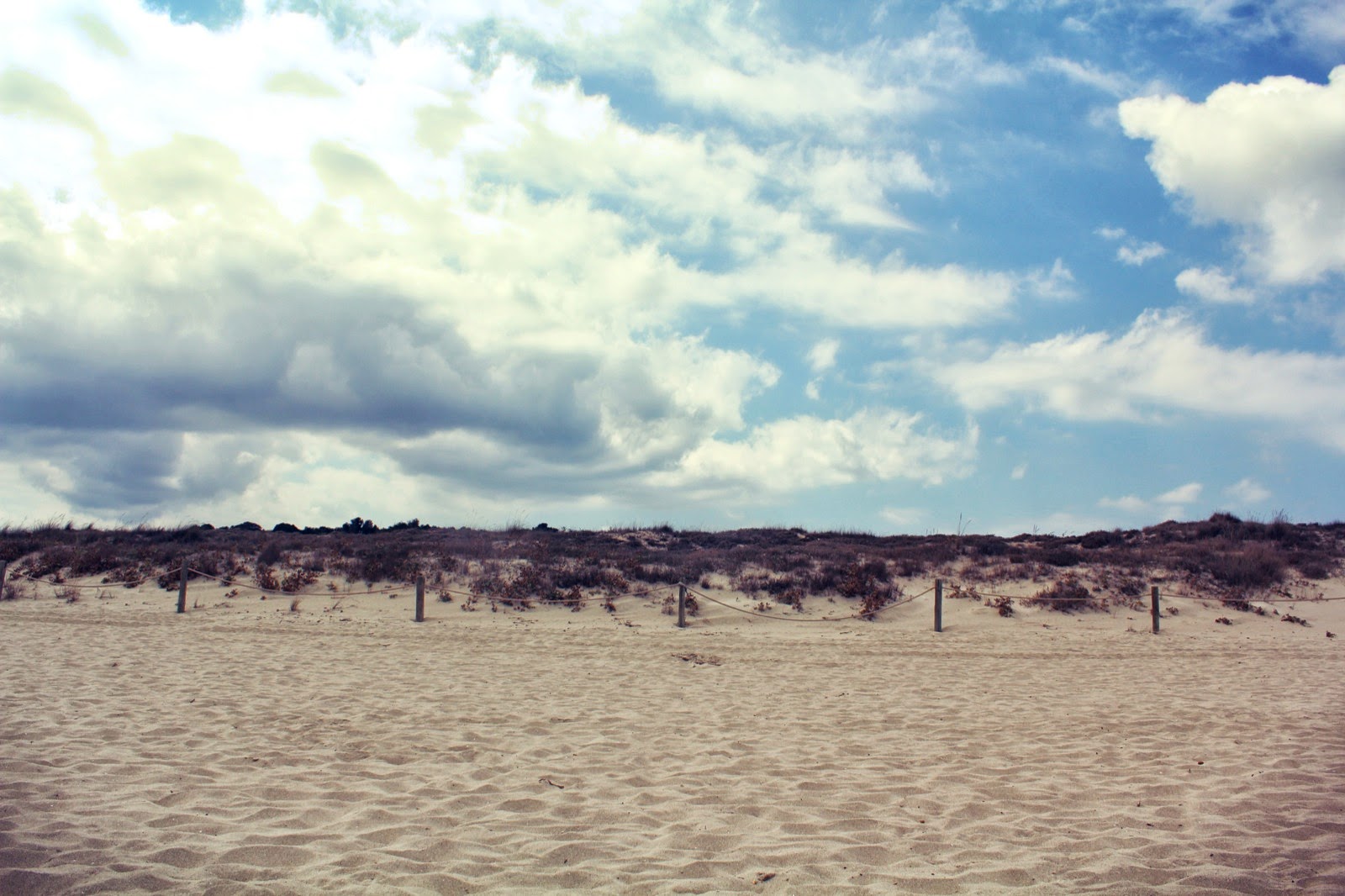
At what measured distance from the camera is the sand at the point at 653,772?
4594mm

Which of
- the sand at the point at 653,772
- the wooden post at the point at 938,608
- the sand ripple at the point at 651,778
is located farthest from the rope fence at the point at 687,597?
the sand ripple at the point at 651,778

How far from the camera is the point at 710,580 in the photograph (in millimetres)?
24688

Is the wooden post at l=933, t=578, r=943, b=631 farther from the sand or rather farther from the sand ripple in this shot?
the sand ripple

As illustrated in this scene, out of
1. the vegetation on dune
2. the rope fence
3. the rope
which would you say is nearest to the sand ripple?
the rope fence

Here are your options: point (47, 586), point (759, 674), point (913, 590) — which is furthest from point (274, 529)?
point (759, 674)

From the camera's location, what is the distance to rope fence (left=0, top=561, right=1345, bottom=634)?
19609mm

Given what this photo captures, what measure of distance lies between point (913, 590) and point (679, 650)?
1140 centimetres

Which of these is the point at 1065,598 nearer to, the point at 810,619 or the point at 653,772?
the point at 810,619

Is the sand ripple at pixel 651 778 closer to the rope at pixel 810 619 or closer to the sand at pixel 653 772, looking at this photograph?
the sand at pixel 653 772

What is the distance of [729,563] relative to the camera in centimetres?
2628

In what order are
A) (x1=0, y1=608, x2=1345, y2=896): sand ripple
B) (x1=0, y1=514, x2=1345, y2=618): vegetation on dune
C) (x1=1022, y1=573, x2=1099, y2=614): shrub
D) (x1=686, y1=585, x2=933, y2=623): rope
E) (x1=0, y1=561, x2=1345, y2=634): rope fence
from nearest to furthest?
(x1=0, y1=608, x2=1345, y2=896): sand ripple, (x1=0, y1=561, x2=1345, y2=634): rope fence, (x1=686, y1=585, x2=933, y2=623): rope, (x1=1022, y1=573, x2=1099, y2=614): shrub, (x1=0, y1=514, x2=1345, y2=618): vegetation on dune

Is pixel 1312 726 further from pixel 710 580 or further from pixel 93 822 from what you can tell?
pixel 710 580

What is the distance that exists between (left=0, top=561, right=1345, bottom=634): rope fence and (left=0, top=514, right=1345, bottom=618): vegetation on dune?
113 millimetres

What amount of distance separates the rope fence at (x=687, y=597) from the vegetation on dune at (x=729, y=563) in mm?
113
